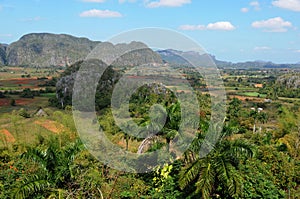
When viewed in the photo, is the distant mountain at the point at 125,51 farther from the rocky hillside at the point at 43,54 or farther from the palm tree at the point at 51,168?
the rocky hillside at the point at 43,54

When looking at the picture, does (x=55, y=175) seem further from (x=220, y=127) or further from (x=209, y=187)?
(x=220, y=127)

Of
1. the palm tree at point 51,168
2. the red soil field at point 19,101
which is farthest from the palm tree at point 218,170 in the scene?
the red soil field at point 19,101

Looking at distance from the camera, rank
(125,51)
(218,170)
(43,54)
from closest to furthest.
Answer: (218,170), (125,51), (43,54)

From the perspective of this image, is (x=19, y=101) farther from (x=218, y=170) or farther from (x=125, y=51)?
(x=218, y=170)

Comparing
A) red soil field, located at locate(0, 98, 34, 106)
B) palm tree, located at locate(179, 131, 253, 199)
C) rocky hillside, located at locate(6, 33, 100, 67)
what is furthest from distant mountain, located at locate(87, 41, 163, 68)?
rocky hillside, located at locate(6, 33, 100, 67)

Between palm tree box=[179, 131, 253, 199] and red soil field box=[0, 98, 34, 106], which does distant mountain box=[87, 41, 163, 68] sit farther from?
red soil field box=[0, 98, 34, 106]

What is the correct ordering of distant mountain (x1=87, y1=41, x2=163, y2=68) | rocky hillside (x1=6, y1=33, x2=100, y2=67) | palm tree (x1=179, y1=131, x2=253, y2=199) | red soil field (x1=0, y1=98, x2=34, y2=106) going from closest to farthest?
palm tree (x1=179, y1=131, x2=253, y2=199) → distant mountain (x1=87, y1=41, x2=163, y2=68) → red soil field (x1=0, y1=98, x2=34, y2=106) → rocky hillside (x1=6, y1=33, x2=100, y2=67)

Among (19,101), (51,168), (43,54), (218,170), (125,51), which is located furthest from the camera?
(43,54)

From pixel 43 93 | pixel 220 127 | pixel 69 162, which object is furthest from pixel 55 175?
pixel 43 93

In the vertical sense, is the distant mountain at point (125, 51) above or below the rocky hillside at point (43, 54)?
below

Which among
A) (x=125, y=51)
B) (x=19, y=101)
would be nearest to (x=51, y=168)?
(x=125, y=51)
